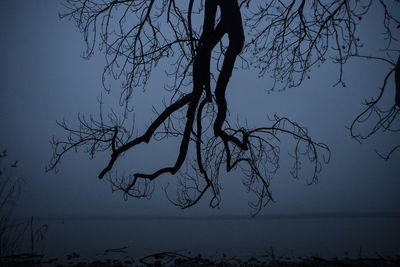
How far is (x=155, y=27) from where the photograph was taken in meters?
4.14

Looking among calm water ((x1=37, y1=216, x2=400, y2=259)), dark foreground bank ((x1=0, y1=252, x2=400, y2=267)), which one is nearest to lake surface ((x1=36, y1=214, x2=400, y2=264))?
calm water ((x1=37, y1=216, x2=400, y2=259))

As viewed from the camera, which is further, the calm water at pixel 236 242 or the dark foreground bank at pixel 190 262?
the calm water at pixel 236 242

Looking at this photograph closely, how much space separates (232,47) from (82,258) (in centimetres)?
482

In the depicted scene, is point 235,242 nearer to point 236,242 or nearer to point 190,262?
point 236,242

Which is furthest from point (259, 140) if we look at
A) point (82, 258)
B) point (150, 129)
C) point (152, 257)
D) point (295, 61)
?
point (82, 258)

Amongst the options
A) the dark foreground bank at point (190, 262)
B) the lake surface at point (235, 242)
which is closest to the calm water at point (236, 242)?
the lake surface at point (235, 242)

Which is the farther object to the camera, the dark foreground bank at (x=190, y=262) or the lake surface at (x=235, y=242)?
the lake surface at (x=235, y=242)

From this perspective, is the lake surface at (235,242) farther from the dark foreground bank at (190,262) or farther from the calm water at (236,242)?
the dark foreground bank at (190,262)

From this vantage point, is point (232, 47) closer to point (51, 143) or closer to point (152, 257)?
point (51, 143)

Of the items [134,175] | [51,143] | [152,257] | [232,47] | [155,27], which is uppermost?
[155,27]

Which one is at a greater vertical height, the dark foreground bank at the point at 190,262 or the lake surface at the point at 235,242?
the dark foreground bank at the point at 190,262

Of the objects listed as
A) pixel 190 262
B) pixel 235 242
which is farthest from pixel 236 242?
pixel 190 262

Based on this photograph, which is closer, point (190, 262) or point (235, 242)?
point (190, 262)

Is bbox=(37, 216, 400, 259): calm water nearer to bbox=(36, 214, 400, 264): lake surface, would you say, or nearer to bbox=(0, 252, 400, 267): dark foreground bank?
bbox=(36, 214, 400, 264): lake surface
